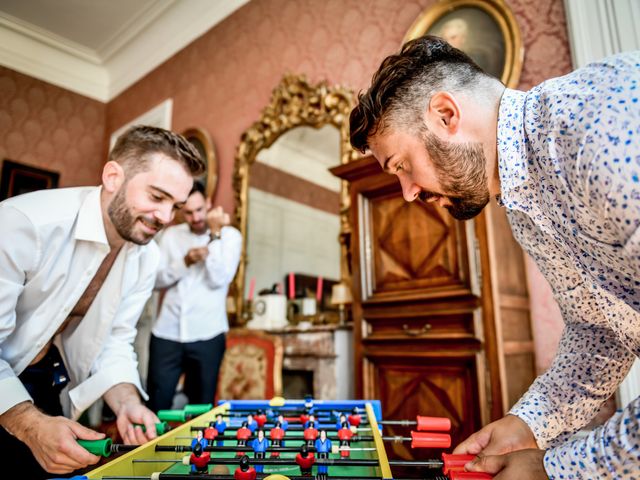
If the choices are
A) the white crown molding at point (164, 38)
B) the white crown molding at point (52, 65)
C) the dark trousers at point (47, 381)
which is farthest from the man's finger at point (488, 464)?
the white crown molding at point (52, 65)

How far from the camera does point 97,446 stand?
1014mm

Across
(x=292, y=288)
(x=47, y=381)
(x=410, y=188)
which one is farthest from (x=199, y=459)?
(x=292, y=288)

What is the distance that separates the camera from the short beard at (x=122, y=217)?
1.58 meters

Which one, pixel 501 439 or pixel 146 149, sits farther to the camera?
pixel 146 149

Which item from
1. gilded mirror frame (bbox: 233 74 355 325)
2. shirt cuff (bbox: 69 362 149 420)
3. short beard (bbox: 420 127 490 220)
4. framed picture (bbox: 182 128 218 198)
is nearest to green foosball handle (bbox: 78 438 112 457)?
shirt cuff (bbox: 69 362 149 420)

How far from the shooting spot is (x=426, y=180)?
1.12 meters

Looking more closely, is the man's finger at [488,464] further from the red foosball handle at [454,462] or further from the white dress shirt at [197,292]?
the white dress shirt at [197,292]

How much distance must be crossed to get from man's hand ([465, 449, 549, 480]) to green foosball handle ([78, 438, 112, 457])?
2.61 ft

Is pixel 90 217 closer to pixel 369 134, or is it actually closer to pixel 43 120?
pixel 369 134

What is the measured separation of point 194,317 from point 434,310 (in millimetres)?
1529

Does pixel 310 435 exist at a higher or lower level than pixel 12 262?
lower

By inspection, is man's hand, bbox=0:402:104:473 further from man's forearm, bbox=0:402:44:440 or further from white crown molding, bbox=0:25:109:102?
white crown molding, bbox=0:25:109:102

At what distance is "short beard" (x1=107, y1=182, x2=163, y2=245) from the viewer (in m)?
1.58

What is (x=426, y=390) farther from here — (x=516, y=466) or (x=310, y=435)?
(x=516, y=466)
